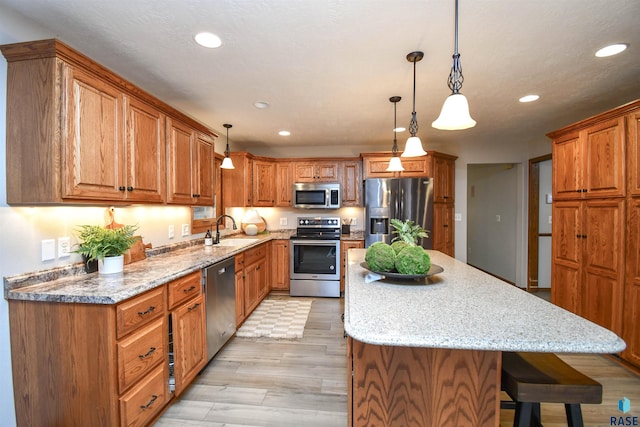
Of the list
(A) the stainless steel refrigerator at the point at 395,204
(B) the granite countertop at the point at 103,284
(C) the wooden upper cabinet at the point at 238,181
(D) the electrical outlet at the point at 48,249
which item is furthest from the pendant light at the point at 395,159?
(D) the electrical outlet at the point at 48,249

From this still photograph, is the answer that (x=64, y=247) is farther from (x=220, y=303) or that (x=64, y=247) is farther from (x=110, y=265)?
(x=220, y=303)

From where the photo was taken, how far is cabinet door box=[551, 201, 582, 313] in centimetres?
263

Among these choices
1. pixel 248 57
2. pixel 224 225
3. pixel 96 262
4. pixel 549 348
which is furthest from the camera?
pixel 224 225

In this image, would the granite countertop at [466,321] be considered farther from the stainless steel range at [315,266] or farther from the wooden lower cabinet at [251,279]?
the stainless steel range at [315,266]

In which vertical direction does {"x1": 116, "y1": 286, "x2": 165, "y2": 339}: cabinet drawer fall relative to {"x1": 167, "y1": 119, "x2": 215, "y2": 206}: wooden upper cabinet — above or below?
below

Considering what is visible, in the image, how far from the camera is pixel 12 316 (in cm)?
139

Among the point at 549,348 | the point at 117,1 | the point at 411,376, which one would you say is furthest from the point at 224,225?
the point at 549,348

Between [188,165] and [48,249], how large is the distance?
3.77 ft

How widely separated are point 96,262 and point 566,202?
13.6 feet

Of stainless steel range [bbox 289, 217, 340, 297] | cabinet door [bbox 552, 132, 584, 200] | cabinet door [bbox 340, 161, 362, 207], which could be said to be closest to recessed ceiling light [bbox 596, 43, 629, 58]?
Result: cabinet door [bbox 552, 132, 584, 200]

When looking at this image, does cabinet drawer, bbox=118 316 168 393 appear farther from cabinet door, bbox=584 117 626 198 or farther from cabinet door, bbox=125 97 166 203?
cabinet door, bbox=584 117 626 198

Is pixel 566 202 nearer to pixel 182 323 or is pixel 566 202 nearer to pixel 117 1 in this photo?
pixel 182 323

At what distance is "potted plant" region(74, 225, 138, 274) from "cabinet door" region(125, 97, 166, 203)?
10.5 inches

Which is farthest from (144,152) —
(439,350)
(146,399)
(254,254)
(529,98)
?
(529,98)
